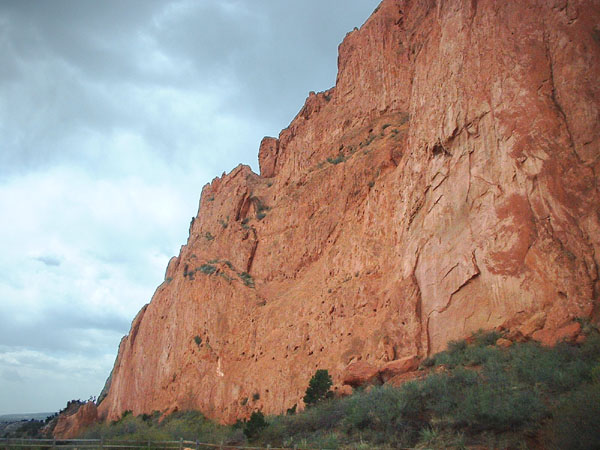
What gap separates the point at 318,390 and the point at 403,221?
8.20 m

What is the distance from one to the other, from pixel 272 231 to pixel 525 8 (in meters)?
20.5

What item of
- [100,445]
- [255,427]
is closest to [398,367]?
[255,427]

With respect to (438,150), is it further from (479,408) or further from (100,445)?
(100,445)

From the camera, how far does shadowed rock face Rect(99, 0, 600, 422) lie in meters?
15.1

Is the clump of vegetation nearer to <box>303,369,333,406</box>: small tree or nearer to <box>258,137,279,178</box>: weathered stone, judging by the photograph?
<box>258,137,279,178</box>: weathered stone

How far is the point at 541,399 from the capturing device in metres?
10.1

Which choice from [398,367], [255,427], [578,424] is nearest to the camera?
[578,424]

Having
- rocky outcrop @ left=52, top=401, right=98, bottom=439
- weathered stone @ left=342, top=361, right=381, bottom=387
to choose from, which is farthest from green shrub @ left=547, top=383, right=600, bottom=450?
rocky outcrop @ left=52, top=401, right=98, bottom=439

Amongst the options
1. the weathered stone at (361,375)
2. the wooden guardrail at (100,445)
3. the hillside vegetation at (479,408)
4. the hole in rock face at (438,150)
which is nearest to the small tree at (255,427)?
the hillside vegetation at (479,408)

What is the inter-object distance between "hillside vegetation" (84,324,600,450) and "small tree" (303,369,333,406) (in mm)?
3321

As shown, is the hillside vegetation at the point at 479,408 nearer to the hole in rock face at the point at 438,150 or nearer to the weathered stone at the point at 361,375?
the weathered stone at the point at 361,375

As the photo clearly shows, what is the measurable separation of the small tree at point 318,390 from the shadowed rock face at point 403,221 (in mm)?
1459

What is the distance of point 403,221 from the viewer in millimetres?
21281

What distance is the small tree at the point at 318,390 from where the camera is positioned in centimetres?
1892
